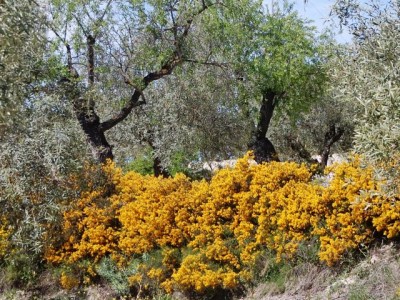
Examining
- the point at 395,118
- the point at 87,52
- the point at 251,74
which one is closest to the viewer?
the point at 395,118

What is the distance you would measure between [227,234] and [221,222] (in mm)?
317

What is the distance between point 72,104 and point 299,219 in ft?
20.4

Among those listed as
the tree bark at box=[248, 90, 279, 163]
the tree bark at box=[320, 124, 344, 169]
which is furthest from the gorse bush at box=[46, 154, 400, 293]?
the tree bark at box=[320, 124, 344, 169]

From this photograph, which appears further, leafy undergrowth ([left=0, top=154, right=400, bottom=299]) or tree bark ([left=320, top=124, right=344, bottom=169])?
tree bark ([left=320, top=124, right=344, bottom=169])

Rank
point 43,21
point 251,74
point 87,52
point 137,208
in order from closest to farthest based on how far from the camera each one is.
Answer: point 43,21, point 137,208, point 87,52, point 251,74

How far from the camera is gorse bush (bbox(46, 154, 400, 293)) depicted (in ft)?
31.4

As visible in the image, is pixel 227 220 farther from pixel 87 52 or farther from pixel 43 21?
pixel 87 52

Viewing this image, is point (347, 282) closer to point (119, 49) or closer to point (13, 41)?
point (13, 41)

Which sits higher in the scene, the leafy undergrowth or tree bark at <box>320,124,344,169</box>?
tree bark at <box>320,124,344,169</box>

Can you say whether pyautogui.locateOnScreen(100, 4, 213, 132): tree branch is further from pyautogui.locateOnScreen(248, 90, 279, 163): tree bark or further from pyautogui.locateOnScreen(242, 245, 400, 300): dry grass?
pyautogui.locateOnScreen(242, 245, 400, 300): dry grass

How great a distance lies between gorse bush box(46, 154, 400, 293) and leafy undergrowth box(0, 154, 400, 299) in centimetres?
2

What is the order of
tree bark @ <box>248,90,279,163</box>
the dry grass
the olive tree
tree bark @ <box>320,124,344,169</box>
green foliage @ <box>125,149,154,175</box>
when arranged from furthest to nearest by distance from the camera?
1. green foliage @ <box>125,149,154,175</box>
2. tree bark @ <box>320,124,344,169</box>
3. tree bark @ <box>248,90,279,163</box>
4. the olive tree
5. the dry grass

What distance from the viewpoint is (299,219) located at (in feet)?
32.9

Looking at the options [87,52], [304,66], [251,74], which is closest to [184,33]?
[87,52]
